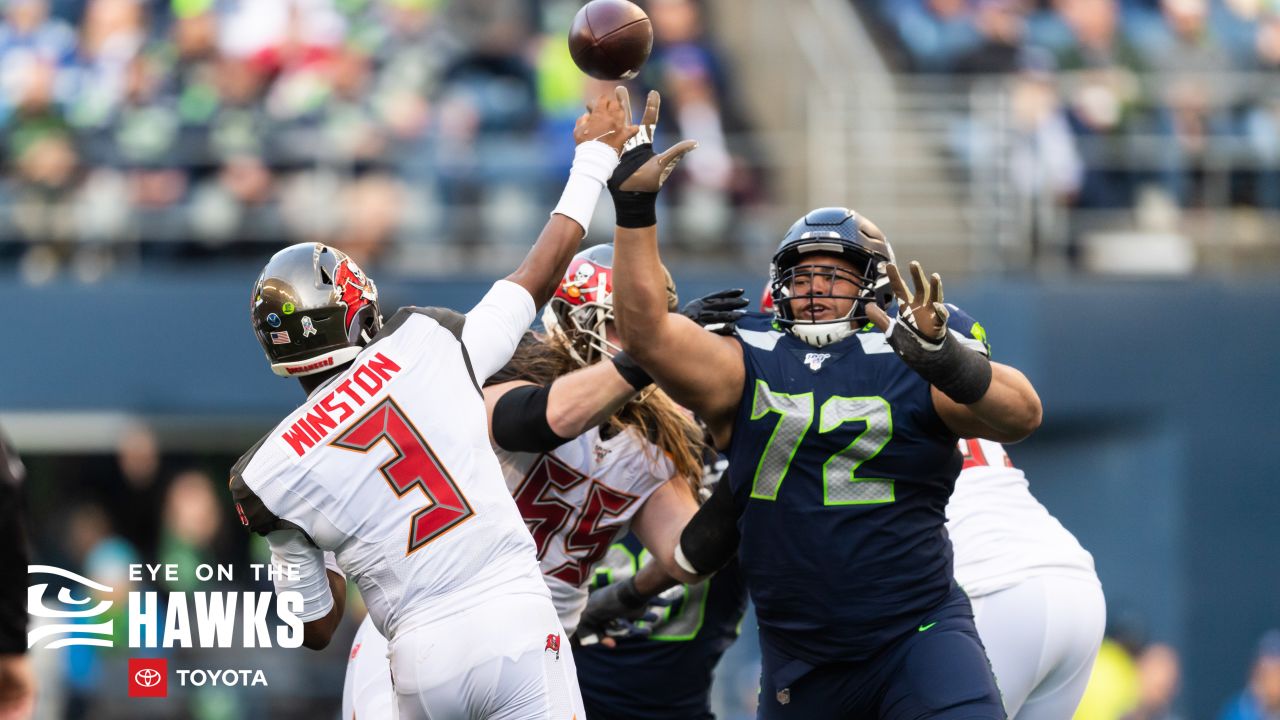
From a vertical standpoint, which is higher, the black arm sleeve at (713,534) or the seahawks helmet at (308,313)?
the seahawks helmet at (308,313)

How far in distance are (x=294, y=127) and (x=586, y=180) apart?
6653mm

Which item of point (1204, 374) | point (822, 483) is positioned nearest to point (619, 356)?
point (822, 483)

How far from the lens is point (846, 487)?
4695mm

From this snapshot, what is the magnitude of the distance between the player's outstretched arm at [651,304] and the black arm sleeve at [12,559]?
1602 mm

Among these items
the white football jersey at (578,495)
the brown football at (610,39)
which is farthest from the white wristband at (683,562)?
the brown football at (610,39)

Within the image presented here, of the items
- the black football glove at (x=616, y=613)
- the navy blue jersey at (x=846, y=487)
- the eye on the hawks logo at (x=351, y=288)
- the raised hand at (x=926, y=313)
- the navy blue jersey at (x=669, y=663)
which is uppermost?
the eye on the hawks logo at (x=351, y=288)

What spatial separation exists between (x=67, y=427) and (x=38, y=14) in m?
3.29

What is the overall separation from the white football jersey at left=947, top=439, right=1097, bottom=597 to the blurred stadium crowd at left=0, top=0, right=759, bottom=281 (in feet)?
19.1

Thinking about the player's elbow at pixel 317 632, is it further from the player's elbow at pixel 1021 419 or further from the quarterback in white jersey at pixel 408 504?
the player's elbow at pixel 1021 419

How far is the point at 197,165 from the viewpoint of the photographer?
11.2 meters

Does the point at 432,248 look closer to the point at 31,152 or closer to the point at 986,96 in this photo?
the point at 31,152

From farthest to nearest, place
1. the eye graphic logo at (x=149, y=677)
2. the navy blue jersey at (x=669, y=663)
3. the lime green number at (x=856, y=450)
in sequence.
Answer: the eye graphic logo at (x=149, y=677) → the navy blue jersey at (x=669, y=663) → the lime green number at (x=856, y=450)

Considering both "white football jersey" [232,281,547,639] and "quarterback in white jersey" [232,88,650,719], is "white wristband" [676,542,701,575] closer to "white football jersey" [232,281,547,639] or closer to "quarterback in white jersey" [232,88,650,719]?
"quarterback in white jersey" [232,88,650,719]

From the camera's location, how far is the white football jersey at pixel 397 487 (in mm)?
4449
